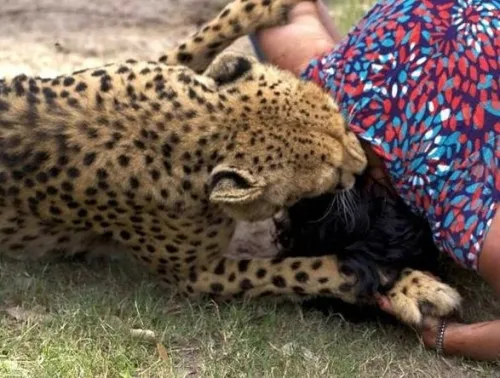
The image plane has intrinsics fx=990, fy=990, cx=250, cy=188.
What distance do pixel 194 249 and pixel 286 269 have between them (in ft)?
0.98

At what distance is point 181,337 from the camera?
291 cm

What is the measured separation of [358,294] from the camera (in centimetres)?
302

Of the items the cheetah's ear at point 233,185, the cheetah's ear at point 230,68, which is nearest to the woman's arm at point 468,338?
the cheetah's ear at point 233,185

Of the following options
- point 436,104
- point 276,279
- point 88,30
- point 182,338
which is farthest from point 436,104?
point 88,30

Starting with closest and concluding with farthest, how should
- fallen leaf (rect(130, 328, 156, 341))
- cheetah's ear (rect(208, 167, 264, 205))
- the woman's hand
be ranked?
cheetah's ear (rect(208, 167, 264, 205)) < fallen leaf (rect(130, 328, 156, 341)) < the woman's hand

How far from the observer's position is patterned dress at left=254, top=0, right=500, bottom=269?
111 inches

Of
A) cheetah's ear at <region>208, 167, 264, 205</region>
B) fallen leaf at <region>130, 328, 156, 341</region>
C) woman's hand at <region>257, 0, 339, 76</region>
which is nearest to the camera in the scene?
cheetah's ear at <region>208, 167, 264, 205</region>

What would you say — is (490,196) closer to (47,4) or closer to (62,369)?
(62,369)

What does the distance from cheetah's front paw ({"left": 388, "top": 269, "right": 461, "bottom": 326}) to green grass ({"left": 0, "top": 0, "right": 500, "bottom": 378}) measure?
0.10 m

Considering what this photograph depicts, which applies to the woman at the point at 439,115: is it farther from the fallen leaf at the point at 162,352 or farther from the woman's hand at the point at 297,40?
the fallen leaf at the point at 162,352

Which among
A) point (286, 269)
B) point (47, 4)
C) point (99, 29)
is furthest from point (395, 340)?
point (47, 4)

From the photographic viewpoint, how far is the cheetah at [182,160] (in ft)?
9.25

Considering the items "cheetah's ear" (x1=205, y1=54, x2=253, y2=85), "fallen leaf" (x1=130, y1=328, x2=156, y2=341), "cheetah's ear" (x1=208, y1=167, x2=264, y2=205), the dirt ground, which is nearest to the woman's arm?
"cheetah's ear" (x1=208, y1=167, x2=264, y2=205)

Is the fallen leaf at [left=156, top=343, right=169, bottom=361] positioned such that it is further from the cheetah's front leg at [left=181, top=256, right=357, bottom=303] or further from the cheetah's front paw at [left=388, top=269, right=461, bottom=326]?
the cheetah's front paw at [left=388, top=269, right=461, bottom=326]
